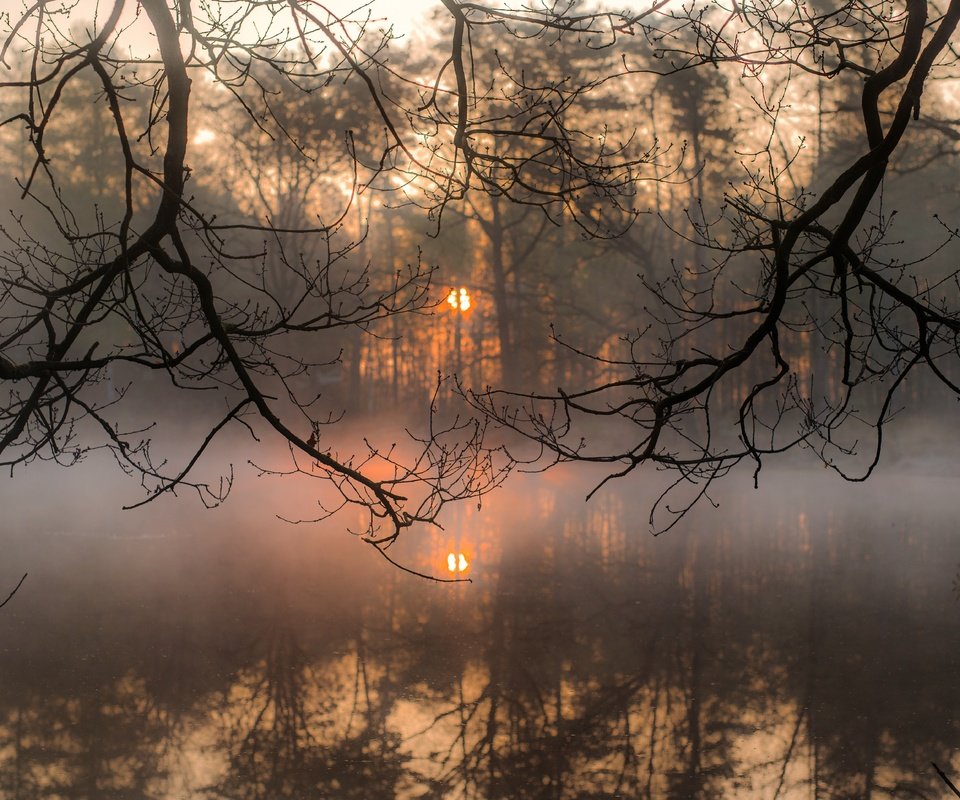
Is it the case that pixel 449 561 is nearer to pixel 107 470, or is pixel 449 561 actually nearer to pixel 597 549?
pixel 597 549

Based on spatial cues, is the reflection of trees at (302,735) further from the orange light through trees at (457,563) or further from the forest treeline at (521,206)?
the forest treeline at (521,206)

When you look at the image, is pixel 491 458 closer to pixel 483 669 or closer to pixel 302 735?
pixel 483 669

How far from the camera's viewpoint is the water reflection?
874 centimetres

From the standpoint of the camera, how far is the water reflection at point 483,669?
8.74m

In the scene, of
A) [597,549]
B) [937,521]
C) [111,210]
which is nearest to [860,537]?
[937,521]

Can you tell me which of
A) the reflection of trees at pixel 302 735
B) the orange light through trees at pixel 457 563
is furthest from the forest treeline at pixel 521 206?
the reflection of trees at pixel 302 735

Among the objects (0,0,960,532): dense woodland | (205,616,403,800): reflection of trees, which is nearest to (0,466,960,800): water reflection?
(205,616,403,800): reflection of trees

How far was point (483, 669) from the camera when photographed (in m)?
11.4

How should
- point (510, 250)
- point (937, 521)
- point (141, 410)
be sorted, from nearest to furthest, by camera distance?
point (937, 521)
point (510, 250)
point (141, 410)

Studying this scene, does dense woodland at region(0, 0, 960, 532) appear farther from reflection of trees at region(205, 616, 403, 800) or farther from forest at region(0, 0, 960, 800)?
reflection of trees at region(205, 616, 403, 800)

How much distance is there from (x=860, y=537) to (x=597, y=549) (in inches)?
188

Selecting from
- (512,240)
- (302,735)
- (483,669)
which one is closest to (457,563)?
(483,669)

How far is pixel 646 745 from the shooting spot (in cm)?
929

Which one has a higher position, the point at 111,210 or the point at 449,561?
the point at 111,210
